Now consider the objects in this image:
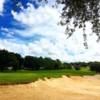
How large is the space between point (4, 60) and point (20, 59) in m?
8.97

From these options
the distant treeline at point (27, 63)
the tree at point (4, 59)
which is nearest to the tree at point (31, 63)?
the distant treeline at point (27, 63)

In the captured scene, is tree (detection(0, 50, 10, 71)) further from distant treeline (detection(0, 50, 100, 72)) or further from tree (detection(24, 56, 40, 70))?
tree (detection(24, 56, 40, 70))

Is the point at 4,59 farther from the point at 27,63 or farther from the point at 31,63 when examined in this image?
the point at 27,63

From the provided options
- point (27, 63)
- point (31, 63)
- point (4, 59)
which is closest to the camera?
point (4, 59)

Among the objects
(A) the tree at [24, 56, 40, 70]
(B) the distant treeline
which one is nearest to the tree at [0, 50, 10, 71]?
(B) the distant treeline

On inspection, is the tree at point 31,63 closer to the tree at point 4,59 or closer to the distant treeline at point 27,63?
the distant treeline at point 27,63

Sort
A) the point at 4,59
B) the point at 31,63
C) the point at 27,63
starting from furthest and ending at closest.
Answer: the point at 27,63, the point at 31,63, the point at 4,59

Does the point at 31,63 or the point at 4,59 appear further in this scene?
the point at 31,63

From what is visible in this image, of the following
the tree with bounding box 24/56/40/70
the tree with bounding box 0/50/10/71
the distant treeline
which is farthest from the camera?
the tree with bounding box 24/56/40/70

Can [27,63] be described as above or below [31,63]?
above

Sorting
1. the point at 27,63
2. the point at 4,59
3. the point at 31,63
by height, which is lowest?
the point at 31,63

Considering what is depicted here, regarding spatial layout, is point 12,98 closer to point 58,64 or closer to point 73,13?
point 73,13

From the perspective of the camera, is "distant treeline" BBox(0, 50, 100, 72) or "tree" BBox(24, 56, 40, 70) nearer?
"distant treeline" BBox(0, 50, 100, 72)

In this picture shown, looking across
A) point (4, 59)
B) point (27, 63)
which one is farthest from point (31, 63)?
point (4, 59)
